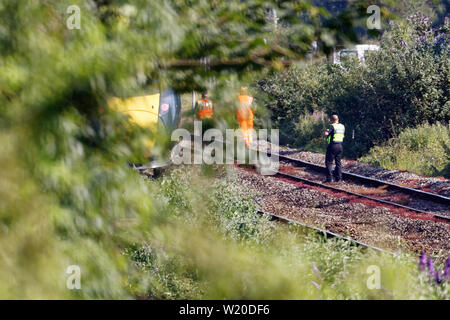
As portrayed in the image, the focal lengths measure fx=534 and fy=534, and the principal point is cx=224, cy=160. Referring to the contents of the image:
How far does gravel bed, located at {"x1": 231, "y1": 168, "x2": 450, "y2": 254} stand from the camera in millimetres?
8922

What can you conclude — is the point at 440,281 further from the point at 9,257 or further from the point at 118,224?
the point at 9,257

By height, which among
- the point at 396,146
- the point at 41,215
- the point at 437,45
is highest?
the point at 437,45

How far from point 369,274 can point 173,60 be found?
1.30m

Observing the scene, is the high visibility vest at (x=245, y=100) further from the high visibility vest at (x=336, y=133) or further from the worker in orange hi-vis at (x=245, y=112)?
the high visibility vest at (x=336, y=133)

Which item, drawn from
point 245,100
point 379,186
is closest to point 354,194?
point 379,186

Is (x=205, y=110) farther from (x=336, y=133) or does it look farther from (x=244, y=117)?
(x=336, y=133)

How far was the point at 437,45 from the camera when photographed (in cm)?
2272

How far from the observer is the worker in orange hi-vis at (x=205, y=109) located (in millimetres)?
1775

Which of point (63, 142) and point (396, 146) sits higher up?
point (396, 146)

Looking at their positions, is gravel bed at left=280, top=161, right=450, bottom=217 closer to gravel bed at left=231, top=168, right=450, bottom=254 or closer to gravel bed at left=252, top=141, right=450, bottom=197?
gravel bed at left=252, top=141, right=450, bottom=197

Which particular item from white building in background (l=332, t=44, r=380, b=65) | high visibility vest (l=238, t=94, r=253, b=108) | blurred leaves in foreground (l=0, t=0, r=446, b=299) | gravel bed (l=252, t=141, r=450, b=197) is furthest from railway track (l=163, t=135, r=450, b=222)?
blurred leaves in foreground (l=0, t=0, r=446, b=299)

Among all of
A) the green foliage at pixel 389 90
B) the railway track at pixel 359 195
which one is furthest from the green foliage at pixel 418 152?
the railway track at pixel 359 195

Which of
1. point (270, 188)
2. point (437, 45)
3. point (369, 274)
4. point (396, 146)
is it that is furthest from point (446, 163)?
point (369, 274)

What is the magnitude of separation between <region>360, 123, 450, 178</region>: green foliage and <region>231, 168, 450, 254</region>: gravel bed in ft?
14.3
